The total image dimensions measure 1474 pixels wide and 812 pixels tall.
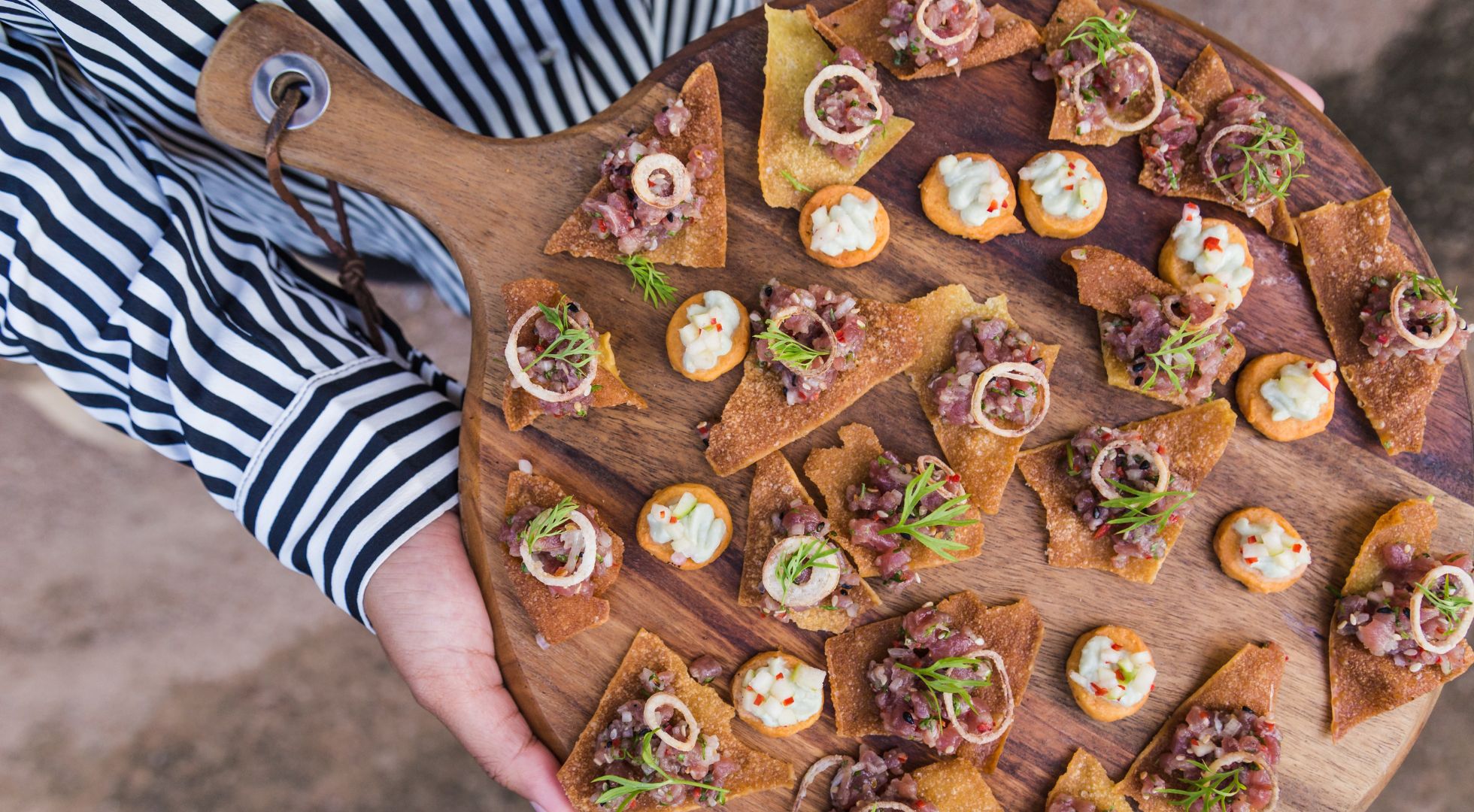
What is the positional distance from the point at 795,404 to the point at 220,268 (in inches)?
73.1

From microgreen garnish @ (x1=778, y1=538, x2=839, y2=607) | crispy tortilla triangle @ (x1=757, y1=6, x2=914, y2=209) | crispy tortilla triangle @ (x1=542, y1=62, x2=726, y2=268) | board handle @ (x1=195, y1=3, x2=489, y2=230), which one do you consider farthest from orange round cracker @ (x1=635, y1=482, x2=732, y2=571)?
board handle @ (x1=195, y1=3, x2=489, y2=230)

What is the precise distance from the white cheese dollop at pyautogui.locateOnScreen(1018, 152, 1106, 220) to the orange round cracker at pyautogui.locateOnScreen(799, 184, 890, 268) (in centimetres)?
49

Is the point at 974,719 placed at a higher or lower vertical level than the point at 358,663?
higher

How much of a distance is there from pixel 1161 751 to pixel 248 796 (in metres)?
4.84

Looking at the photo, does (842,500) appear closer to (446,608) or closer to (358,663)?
(446,608)

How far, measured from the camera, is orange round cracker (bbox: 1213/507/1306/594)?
8.73ft

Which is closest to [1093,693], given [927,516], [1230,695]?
[1230,695]

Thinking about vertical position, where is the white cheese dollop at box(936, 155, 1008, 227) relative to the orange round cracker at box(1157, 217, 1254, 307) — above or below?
above

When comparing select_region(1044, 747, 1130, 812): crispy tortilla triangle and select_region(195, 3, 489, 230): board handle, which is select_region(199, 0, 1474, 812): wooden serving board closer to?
select_region(1044, 747, 1130, 812): crispy tortilla triangle

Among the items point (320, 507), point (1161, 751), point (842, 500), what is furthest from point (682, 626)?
point (1161, 751)

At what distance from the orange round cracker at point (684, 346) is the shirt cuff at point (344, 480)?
0.84 meters

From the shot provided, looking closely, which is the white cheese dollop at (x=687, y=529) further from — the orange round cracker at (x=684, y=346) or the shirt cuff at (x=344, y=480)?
the shirt cuff at (x=344, y=480)

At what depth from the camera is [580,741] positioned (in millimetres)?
2693

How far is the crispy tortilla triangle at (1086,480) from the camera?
2.70 metres
